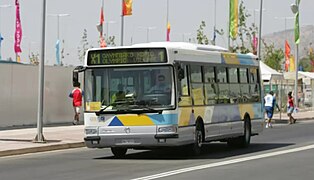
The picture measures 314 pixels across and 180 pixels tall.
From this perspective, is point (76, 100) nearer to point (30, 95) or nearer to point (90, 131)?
point (30, 95)

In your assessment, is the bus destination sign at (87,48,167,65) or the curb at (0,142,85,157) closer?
the bus destination sign at (87,48,167,65)

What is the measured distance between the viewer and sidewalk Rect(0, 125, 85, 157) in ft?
75.8

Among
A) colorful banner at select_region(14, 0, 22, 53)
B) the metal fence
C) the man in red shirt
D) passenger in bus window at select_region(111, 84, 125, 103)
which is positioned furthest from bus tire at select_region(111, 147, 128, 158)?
colorful banner at select_region(14, 0, 22, 53)

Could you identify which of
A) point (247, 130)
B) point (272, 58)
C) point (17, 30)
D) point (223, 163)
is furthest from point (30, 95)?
point (272, 58)

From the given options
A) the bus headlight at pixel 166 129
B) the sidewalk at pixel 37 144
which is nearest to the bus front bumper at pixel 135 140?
the bus headlight at pixel 166 129

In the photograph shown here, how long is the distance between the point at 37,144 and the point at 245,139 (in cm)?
620

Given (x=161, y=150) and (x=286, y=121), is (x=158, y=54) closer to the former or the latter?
(x=161, y=150)

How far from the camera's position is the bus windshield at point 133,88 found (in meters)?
19.5

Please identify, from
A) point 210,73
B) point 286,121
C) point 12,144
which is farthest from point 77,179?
point 286,121

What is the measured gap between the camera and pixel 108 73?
19.9 m

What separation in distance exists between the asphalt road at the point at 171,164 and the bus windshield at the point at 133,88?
140 centimetres

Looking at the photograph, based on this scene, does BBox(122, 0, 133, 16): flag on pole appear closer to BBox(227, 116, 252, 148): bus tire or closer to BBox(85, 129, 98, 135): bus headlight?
BBox(227, 116, 252, 148): bus tire

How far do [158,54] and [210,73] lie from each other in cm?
260

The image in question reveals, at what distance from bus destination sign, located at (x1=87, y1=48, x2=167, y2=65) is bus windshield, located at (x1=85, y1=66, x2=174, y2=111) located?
171mm
